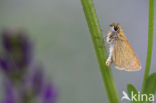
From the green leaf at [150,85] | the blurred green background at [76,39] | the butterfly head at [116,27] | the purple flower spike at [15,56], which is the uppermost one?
the purple flower spike at [15,56]

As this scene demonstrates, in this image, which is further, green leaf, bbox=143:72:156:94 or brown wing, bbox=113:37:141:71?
brown wing, bbox=113:37:141:71

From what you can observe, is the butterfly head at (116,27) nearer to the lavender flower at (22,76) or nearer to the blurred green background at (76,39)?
the lavender flower at (22,76)

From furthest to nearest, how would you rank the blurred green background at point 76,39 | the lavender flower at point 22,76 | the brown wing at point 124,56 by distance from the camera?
the blurred green background at point 76,39, the brown wing at point 124,56, the lavender flower at point 22,76

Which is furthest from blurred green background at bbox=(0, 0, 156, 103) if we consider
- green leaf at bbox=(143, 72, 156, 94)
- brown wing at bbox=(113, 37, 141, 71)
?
green leaf at bbox=(143, 72, 156, 94)

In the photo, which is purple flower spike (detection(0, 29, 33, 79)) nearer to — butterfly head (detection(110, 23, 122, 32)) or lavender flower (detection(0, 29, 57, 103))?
lavender flower (detection(0, 29, 57, 103))

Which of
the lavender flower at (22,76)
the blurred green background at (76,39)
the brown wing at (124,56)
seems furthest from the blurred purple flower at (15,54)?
the blurred green background at (76,39)

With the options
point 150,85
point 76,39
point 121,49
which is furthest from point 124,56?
point 76,39
